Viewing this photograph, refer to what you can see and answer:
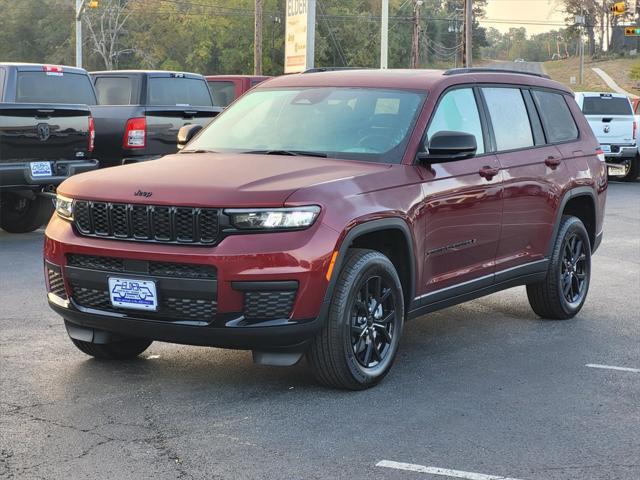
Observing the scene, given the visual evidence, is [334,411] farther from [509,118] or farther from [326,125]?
[509,118]

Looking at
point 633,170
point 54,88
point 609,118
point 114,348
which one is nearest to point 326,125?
point 114,348

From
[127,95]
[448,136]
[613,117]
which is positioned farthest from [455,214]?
[613,117]

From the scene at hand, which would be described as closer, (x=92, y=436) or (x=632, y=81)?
(x=92, y=436)

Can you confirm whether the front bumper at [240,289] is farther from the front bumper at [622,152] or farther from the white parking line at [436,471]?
the front bumper at [622,152]

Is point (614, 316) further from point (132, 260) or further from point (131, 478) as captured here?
point (131, 478)

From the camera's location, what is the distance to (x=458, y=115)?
277 inches

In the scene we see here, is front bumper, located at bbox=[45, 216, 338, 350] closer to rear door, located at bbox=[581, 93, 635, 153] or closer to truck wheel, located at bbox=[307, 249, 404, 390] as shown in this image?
truck wheel, located at bbox=[307, 249, 404, 390]

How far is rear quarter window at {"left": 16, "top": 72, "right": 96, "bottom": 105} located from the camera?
12.6 metres

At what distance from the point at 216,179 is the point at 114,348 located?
Answer: 4.75ft

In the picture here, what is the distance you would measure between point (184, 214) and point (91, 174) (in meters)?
0.94

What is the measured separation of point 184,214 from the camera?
559cm

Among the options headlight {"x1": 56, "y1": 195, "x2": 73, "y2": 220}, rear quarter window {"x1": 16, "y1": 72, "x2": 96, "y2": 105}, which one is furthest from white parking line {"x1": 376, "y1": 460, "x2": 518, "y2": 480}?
rear quarter window {"x1": 16, "y1": 72, "x2": 96, "y2": 105}

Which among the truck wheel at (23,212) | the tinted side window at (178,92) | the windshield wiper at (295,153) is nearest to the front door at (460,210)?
the windshield wiper at (295,153)

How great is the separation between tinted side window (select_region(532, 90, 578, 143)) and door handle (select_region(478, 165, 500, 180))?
3.72 feet
